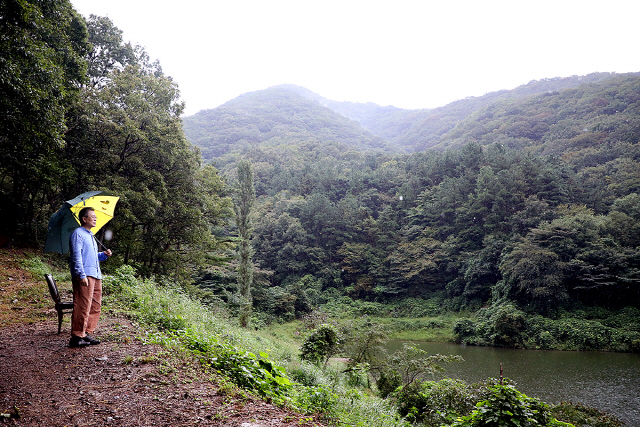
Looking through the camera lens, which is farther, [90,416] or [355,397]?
[355,397]

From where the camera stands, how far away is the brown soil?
8.66ft

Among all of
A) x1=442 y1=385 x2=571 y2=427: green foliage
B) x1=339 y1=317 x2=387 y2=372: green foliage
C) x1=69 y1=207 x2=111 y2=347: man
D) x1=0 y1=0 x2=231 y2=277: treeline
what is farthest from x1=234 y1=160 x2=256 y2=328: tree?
x1=442 y1=385 x2=571 y2=427: green foliage

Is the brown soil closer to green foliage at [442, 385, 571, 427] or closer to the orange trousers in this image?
the orange trousers

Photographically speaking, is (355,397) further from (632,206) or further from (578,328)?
(632,206)

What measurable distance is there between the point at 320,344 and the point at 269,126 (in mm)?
96730

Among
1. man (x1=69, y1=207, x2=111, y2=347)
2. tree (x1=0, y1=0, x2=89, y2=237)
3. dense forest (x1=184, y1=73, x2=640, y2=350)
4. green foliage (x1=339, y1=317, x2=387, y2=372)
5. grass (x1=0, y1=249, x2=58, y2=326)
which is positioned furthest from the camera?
dense forest (x1=184, y1=73, x2=640, y2=350)

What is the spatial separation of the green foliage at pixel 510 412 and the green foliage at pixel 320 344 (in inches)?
256

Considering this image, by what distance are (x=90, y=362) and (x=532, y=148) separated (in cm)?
5279

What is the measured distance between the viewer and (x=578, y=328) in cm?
1911

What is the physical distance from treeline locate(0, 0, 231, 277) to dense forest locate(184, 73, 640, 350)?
6.85 metres

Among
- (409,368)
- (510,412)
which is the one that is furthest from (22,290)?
(409,368)

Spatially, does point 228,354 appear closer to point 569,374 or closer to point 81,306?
point 81,306

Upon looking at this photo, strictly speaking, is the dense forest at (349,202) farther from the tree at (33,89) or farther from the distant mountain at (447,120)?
the distant mountain at (447,120)

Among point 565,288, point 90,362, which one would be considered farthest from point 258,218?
point 90,362
